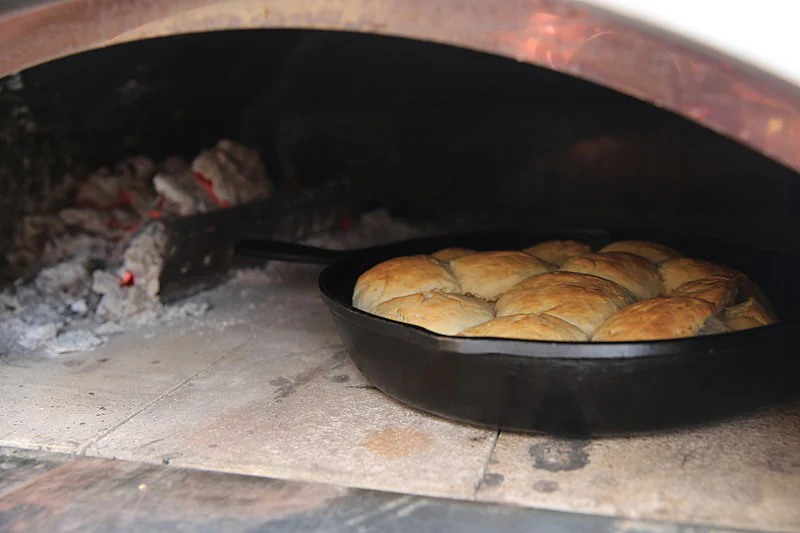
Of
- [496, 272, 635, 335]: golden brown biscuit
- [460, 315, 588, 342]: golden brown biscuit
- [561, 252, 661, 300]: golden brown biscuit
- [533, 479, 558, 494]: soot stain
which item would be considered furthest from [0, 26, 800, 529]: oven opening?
[561, 252, 661, 300]: golden brown biscuit

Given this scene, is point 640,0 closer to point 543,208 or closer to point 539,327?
point 539,327

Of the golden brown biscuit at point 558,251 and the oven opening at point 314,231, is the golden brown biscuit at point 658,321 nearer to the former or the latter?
the oven opening at point 314,231

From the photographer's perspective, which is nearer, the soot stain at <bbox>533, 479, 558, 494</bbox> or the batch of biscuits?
the soot stain at <bbox>533, 479, 558, 494</bbox>

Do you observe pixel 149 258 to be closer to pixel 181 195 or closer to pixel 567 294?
pixel 181 195

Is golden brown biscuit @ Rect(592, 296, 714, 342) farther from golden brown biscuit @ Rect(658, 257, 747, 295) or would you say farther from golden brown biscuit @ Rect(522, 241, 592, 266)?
golden brown biscuit @ Rect(522, 241, 592, 266)

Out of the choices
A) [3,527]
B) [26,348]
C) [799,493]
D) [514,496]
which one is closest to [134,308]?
[26,348]

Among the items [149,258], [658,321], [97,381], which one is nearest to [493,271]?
[658,321]
